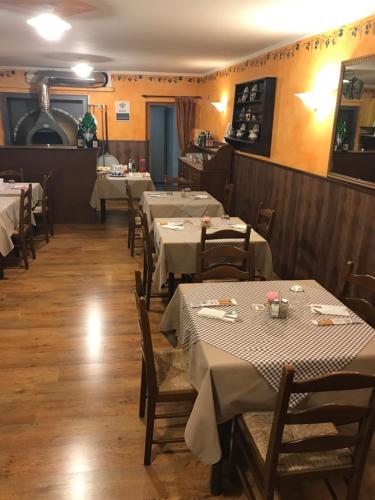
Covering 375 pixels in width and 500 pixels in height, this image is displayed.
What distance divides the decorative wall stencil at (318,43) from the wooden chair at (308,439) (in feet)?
9.10

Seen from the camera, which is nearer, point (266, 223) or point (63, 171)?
point (266, 223)

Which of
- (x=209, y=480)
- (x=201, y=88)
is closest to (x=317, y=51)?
(x=209, y=480)

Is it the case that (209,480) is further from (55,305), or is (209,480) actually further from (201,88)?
(201,88)

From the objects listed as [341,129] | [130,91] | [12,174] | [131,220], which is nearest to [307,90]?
[341,129]

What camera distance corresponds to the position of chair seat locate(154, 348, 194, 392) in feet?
6.17

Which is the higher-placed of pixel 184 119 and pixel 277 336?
pixel 184 119

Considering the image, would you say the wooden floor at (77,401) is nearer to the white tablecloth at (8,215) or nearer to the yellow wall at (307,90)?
the white tablecloth at (8,215)

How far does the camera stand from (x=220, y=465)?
5.89 feet

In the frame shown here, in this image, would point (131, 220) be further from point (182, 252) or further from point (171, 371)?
point (171, 371)

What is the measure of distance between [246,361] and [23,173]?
17.6ft

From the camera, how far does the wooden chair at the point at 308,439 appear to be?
4.23 feet

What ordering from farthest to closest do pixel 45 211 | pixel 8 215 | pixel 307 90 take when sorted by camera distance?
pixel 45 211 → pixel 8 215 → pixel 307 90

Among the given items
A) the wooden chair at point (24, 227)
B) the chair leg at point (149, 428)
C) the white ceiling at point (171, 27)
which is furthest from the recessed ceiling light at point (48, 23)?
the chair leg at point (149, 428)

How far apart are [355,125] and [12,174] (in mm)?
4479
